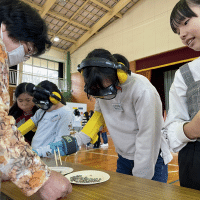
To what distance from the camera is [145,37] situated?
800cm

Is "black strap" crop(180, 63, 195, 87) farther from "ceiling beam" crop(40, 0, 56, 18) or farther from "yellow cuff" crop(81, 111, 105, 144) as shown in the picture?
"ceiling beam" crop(40, 0, 56, 18)

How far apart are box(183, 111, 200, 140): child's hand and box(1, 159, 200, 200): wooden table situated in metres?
0.20

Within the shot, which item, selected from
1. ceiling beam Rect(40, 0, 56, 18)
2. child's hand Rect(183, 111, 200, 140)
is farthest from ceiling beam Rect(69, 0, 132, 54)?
child's hand Rect(183, 111, 200, 140)

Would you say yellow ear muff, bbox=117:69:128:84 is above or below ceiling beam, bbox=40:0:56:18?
below

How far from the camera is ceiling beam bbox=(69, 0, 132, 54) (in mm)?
8383

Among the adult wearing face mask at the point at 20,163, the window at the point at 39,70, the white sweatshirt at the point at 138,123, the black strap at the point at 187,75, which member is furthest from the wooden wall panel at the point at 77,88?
the adult wearing face mask at the point at 20,163

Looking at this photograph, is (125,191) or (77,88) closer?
(125,191)

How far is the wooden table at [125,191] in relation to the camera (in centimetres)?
66

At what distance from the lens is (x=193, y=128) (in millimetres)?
745

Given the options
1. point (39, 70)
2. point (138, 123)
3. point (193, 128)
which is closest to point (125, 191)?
point (193, 128)

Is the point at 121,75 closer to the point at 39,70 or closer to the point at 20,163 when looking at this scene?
the point at 20,163

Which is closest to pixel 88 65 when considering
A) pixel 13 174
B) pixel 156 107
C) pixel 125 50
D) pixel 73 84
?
pixel 156 107

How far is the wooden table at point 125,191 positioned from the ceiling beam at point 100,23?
8667 mm

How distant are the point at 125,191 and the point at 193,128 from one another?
0.35 meters
